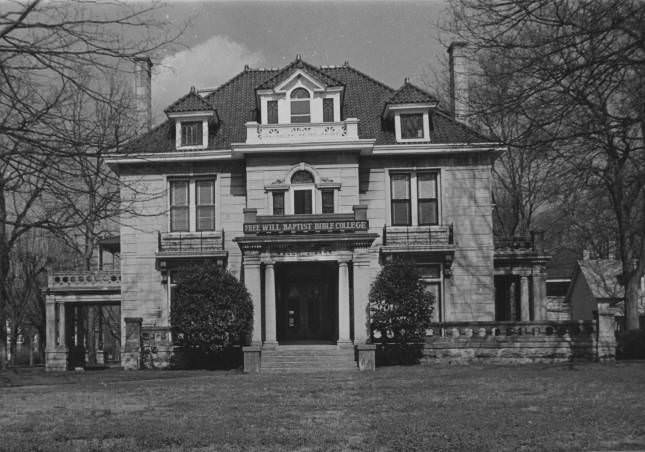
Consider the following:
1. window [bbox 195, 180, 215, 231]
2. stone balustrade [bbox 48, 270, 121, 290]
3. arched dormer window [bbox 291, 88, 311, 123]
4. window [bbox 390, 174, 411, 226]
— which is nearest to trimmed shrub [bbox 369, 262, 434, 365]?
window [bbox 390, 174, 411, 226]

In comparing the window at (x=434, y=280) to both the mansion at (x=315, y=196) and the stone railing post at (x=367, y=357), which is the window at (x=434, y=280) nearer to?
the mansion at (x=315, y=196)

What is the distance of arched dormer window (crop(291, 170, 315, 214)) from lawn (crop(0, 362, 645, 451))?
35.2 ft

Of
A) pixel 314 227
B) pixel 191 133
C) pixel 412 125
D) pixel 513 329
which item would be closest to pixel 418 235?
pixel 412 125

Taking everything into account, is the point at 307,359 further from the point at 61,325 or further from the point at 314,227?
the point at 61,325

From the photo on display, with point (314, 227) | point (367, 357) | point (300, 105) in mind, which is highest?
point (300, 105)

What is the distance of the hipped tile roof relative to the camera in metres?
31.7


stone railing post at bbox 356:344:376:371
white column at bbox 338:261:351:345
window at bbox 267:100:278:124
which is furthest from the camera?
window at bbox 267:100:278:124

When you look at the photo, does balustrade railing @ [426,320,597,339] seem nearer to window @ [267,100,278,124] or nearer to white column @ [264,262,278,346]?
white column @ [264,262,278,346]

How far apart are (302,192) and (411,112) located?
550 centimetres

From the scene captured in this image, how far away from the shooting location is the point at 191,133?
32250mm

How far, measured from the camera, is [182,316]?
27.8 metres

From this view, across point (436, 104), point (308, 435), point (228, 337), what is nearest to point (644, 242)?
point (436, 104)

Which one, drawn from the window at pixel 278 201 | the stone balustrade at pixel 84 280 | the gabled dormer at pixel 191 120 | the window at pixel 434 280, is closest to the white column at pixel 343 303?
the window at pixel 278 201

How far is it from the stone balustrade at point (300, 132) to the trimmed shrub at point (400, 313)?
5671 millimetres
